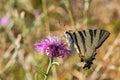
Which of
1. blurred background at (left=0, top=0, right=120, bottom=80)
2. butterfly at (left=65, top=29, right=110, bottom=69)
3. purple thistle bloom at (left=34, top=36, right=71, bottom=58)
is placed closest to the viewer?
butterfly at (left=65, top=29, right=110, bottom=69)

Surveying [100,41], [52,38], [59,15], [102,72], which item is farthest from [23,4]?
[100,41]

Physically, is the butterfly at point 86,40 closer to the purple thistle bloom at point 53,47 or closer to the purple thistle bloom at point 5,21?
the purple thistle bloom at point 53,47

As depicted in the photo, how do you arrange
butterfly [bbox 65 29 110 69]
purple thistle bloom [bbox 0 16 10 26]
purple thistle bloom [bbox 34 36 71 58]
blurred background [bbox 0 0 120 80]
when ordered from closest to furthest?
butterfly [bbox 65 29 110 69] < purple thistle bloom [bbox 34 36 71 58] < blurred background [bbox 0 0 120 80] < purple thistle bloom [bbox 0 16 10 26]

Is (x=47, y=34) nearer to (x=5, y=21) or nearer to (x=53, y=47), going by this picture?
(x=5, y=21)

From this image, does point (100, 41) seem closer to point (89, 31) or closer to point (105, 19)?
point (89, 31)

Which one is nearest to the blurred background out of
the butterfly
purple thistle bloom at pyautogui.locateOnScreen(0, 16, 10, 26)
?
purple thistle bloom at pyautogui.locateOnScreen(0, 16, 10, 26)

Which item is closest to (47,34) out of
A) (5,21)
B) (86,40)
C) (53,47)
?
(5,21)

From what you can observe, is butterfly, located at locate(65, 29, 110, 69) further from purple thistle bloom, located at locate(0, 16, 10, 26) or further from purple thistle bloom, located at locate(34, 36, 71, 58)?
purple thistle bloom, located at locate(0, 16, 10, 26)

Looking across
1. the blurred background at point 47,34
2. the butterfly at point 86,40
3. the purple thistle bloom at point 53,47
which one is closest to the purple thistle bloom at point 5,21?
the blurred background at point 47,34
